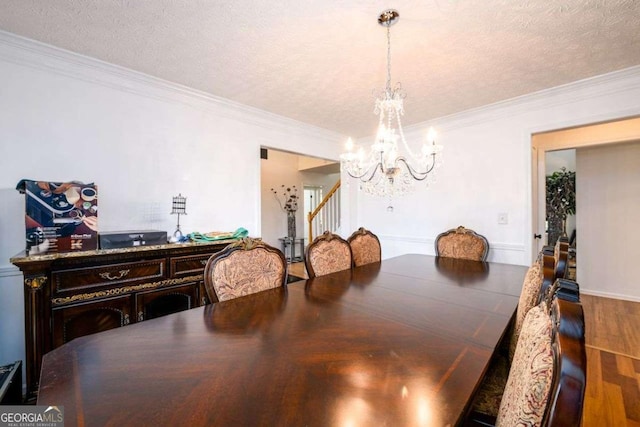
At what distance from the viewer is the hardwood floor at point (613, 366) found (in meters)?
1.67

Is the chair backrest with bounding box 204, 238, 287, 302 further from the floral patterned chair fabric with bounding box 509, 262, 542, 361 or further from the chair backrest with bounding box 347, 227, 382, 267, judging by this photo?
the floral patterned chair fabric with bounding box 509, 262, 542, 361

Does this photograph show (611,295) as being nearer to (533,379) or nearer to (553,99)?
(553,99)

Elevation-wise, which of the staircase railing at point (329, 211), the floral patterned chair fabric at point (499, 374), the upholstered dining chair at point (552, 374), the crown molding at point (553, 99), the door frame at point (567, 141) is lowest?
the floral patterned chair fabric at point (499, 374)

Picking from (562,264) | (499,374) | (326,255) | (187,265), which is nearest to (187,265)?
(187,265)

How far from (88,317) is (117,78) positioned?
6.02 feet

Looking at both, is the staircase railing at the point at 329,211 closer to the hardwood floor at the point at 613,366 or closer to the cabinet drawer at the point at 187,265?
the cabinet drawer at the point at 187,265

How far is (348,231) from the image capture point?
4.46m

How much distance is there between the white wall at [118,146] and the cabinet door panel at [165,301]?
648 mm

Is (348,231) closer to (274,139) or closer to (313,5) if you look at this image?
(274,139)

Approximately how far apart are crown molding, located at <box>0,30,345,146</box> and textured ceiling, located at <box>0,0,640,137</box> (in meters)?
→ 0.09

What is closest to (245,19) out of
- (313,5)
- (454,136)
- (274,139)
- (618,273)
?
(313,5)

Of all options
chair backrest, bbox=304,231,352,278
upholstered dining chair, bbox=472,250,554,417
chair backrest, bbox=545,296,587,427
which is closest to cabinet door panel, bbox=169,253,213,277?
chair backrest, bbox=304,231,352,278

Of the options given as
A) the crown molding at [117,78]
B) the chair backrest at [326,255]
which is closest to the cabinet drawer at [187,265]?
the chair backrest at [326,255]

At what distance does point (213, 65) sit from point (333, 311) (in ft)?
6.72
